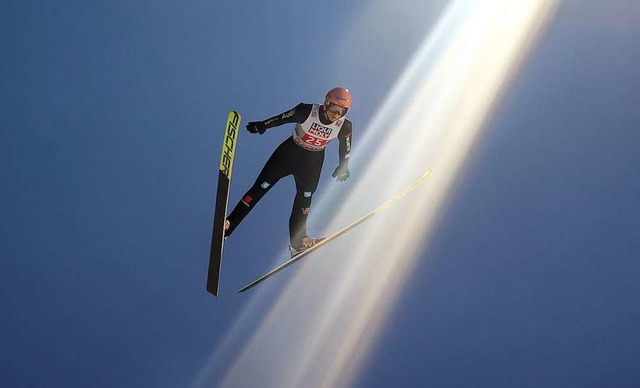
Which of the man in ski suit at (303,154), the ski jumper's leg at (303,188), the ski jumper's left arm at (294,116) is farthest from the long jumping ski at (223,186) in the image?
the ski jumper's leg at (303,188)

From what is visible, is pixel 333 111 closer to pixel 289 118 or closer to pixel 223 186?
pixel 289 118

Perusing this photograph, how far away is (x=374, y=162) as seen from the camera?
13.5 ft

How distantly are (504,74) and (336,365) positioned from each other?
3.15 m

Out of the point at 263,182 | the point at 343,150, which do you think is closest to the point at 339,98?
the point at 343,150

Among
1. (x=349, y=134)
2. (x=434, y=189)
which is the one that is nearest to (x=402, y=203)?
(x=434, y=189)

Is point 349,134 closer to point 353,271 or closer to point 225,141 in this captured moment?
point 225,141

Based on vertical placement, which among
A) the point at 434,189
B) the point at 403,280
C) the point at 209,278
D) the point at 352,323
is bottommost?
the point at 209,278

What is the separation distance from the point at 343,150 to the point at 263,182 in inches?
19.8

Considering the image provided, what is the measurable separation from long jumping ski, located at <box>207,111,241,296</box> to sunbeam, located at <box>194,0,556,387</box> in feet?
2.63

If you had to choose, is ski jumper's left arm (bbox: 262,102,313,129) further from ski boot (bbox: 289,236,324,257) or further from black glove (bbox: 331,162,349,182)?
ski boot (bbox: 289,236,324,257)

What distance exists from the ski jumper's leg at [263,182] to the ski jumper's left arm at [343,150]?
1.02ft

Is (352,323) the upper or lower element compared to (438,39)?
lower

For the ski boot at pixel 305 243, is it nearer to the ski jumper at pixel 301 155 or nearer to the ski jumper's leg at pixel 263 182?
the ski jumper at pixel 301 155

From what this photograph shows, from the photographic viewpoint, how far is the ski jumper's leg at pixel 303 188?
3.39 metres
